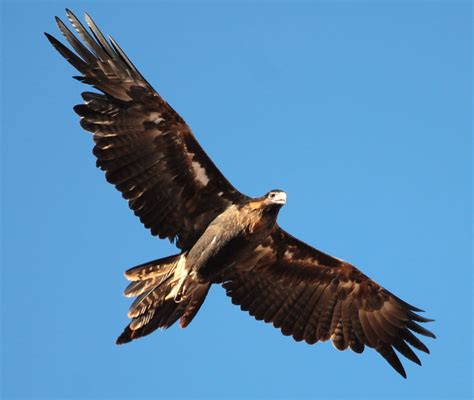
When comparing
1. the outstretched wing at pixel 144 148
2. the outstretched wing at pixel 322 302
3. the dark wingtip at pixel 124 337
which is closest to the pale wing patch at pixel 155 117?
the outstretched wing at pixel 144 148

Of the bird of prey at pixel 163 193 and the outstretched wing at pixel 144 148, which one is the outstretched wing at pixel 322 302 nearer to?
the bird of prey at pixel 163 193

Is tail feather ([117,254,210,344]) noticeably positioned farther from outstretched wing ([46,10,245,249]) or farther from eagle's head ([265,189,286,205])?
eagle's head ([265,189,286,205])

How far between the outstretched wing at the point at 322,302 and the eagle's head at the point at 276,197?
1702 mm

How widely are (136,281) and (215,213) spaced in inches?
58.4

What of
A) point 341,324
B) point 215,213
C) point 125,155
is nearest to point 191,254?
point 215,213

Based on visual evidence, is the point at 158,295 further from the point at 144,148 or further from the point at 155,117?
the point at 155,117

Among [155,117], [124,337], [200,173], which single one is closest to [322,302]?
[200,173]

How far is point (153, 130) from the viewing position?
50.9 ft

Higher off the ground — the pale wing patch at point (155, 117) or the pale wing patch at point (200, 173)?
the pale wing patch at point (155, 117)

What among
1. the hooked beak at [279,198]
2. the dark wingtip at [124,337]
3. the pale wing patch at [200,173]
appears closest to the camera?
the hooked beak at [279,198]

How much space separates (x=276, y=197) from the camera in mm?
15070

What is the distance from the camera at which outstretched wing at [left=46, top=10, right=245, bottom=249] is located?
49.6 feet

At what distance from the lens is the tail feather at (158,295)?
1537 cm

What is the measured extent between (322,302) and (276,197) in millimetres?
2826
